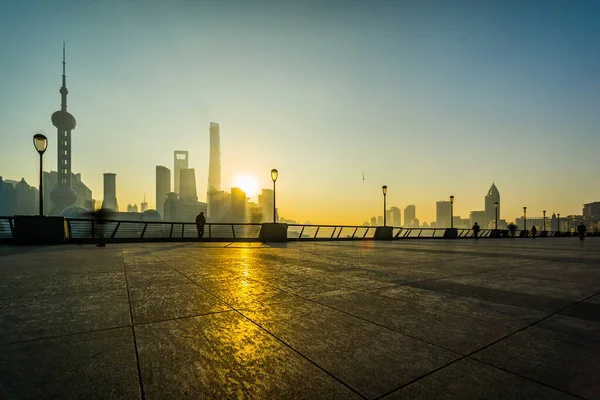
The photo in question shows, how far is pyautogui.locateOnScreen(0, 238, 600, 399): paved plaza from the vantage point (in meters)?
1.87

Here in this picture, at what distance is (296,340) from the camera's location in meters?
2.59

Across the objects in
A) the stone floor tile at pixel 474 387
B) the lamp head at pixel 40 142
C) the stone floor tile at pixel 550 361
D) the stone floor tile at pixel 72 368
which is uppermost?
the lamp head at pixel 40 142

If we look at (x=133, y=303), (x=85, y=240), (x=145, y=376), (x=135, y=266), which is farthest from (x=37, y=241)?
(x=145, y=376)

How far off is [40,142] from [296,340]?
1662 cm

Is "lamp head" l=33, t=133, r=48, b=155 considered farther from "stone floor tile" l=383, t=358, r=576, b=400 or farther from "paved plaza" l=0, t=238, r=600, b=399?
"stone floor tile" l=383, t=358, r=576, b=400

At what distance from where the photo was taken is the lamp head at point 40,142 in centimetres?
1288

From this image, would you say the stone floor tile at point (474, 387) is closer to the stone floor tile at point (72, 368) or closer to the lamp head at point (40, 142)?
the stone floor tile at point (72, 368)

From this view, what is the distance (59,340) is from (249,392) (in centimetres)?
205

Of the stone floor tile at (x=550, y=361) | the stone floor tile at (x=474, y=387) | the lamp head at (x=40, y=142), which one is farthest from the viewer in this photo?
the lamp head at (x=40, y=142)

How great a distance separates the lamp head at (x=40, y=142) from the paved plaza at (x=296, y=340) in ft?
36.9

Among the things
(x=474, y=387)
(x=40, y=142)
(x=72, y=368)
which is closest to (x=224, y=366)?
(x=72, y=368)

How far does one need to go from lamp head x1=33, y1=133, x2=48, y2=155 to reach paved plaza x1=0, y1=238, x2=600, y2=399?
11.2 meters

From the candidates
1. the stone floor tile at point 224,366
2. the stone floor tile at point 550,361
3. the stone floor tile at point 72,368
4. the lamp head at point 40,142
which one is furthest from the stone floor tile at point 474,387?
the lamp head at point 40,142

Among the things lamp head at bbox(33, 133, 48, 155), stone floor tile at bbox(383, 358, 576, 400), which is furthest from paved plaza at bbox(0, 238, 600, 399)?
lamp head at bbox(33, 133, 48, 155)
